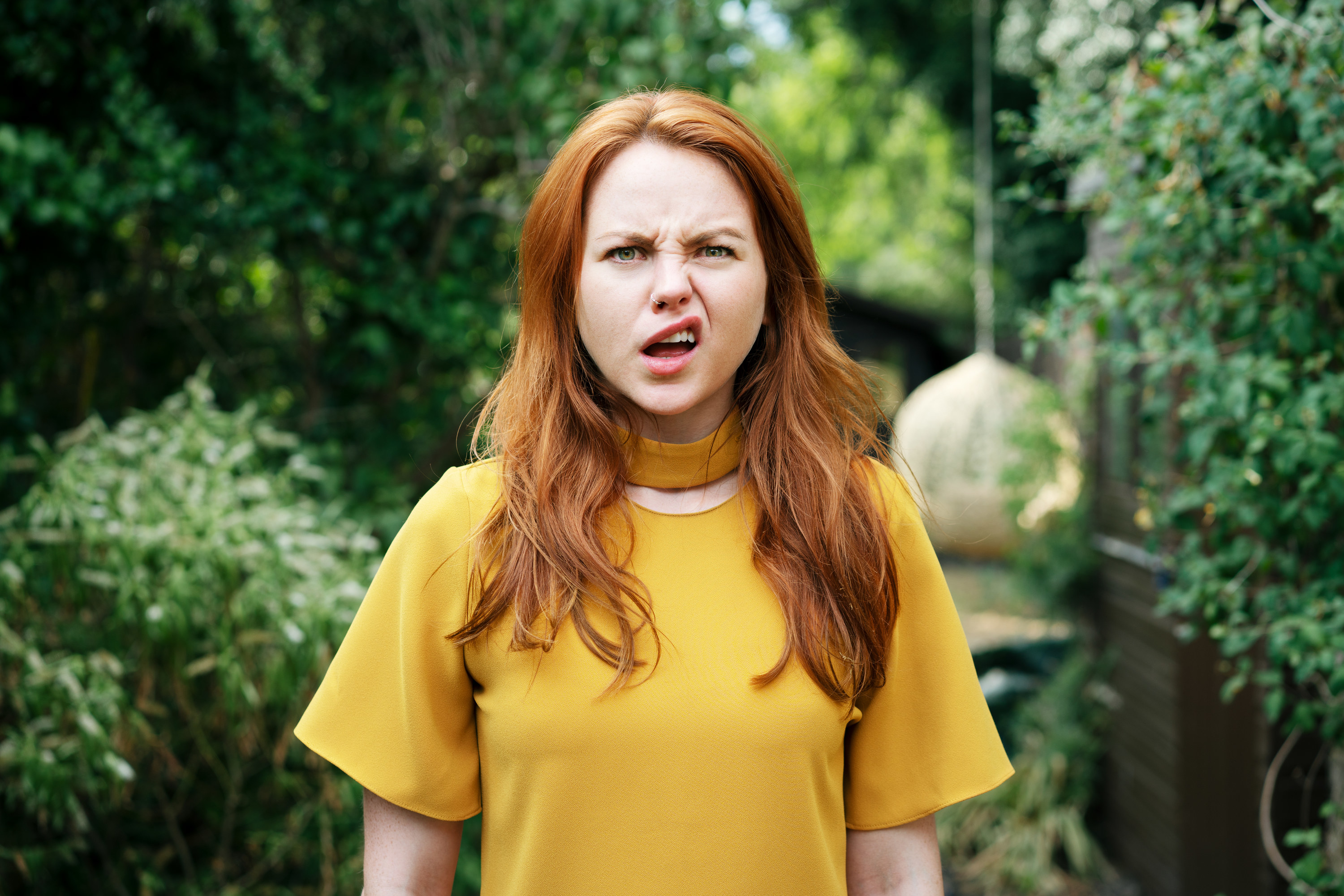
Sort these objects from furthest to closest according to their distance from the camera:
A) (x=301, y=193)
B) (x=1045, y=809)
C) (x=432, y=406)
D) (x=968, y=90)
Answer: (x=968, y=90) → (x=1045, y=809) → (x=432, y=406) → (x=301, y=193)

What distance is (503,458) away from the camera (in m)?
1.28

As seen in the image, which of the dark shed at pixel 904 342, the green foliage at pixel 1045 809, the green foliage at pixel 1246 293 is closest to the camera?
the green foliage at pixel 1246 293

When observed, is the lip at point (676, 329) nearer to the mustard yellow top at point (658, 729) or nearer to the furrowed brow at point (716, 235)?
the furrowed brow at point (716, 235)

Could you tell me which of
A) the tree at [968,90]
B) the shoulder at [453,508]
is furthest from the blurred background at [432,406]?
the tree at [968,90]

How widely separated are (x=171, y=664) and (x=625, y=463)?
146cm

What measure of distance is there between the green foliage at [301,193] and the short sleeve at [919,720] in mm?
1840

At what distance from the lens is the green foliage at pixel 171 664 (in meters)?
2.07

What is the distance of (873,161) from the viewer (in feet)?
36.3

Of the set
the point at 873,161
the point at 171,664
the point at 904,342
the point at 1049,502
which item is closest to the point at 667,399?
the point at 171,664

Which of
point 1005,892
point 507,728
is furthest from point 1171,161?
point 1005,892

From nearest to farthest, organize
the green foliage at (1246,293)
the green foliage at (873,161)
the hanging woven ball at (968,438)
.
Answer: the green foliage at (1246,293) < the hanging woven ball at (968,438) < the green foliage at (873,161)

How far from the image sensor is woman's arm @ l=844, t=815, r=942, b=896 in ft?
4.16

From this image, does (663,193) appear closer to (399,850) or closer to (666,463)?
(666,463)

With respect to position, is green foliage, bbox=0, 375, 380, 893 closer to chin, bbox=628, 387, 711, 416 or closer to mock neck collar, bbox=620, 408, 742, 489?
mock neck collar, bbox=620, 408, 742, 489
